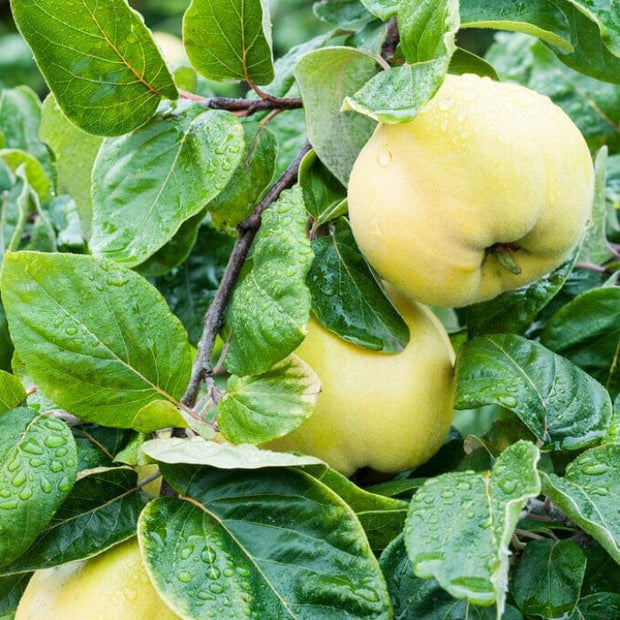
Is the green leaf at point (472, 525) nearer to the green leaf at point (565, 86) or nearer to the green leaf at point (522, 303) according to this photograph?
the green leaf at point (522, 303)

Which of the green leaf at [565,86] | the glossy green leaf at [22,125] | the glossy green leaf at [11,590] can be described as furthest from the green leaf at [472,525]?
the glossy green leaf at [22,125]

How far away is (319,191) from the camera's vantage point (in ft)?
2.42

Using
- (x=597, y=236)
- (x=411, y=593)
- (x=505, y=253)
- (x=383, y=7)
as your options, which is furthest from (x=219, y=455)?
(x=597, y=236)

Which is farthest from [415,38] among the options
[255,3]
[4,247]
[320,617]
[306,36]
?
[306,36]

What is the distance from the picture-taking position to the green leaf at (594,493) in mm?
544

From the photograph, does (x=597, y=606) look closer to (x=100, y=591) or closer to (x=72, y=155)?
(x=100, y=591)

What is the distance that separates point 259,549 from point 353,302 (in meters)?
0.22

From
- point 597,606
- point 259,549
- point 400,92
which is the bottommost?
point 597,606

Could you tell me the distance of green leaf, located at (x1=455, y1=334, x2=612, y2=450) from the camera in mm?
651

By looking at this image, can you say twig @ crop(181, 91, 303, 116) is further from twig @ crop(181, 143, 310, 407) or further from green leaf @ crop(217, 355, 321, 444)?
green leaf @ crop(217, 355, 321, 444)

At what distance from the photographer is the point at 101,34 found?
67cm

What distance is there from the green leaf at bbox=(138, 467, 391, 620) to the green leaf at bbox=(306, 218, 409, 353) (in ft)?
0.49

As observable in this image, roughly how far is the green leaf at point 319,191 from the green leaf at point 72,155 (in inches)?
9.5

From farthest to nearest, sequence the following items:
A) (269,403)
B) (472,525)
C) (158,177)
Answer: (158,177) → (269,403) → (472,525)
